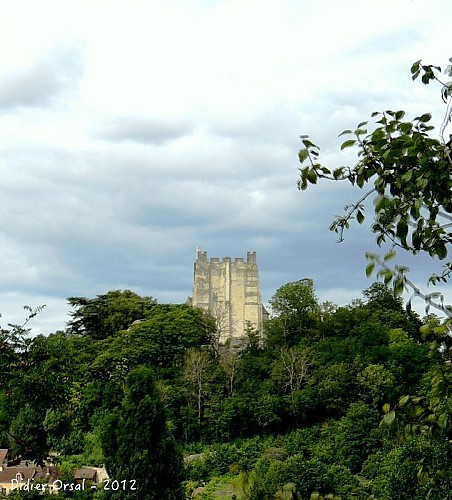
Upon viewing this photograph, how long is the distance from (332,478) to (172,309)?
20533 mm

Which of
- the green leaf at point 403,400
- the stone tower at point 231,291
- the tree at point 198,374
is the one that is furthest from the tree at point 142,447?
the stone tower at point 231,291

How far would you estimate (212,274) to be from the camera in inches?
1725

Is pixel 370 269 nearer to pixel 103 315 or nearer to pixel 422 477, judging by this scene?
pixel 422 477

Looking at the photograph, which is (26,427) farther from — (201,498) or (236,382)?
(236,382)

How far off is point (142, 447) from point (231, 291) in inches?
1297

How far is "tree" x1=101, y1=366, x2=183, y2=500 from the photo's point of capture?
1010cm

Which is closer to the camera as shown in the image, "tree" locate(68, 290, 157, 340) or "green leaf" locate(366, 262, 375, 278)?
"green leaf" locate(366, 262, 375, 278)

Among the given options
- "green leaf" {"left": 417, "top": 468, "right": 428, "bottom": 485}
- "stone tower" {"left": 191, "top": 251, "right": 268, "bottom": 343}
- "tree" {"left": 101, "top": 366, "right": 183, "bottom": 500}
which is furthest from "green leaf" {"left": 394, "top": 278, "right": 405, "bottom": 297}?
"stone tower" {"left": 191, "top": 251, "right": 268, "bottom": 343}

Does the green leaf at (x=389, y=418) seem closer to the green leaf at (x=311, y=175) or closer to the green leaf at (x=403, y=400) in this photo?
the green leaf at (x=403, y=400)

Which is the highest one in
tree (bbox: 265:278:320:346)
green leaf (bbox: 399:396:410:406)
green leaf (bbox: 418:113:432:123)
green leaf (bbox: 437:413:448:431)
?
tree (bbox: 265:278:320:346)

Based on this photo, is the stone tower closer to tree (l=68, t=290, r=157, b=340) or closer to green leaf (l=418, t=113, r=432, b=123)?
tree (l=68, t=290, r=157, b=340)

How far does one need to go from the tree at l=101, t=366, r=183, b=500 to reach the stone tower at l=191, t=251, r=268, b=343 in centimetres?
3133

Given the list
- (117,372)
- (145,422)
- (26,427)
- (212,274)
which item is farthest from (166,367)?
(26,427)

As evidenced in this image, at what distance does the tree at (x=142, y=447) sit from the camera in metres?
10.1
